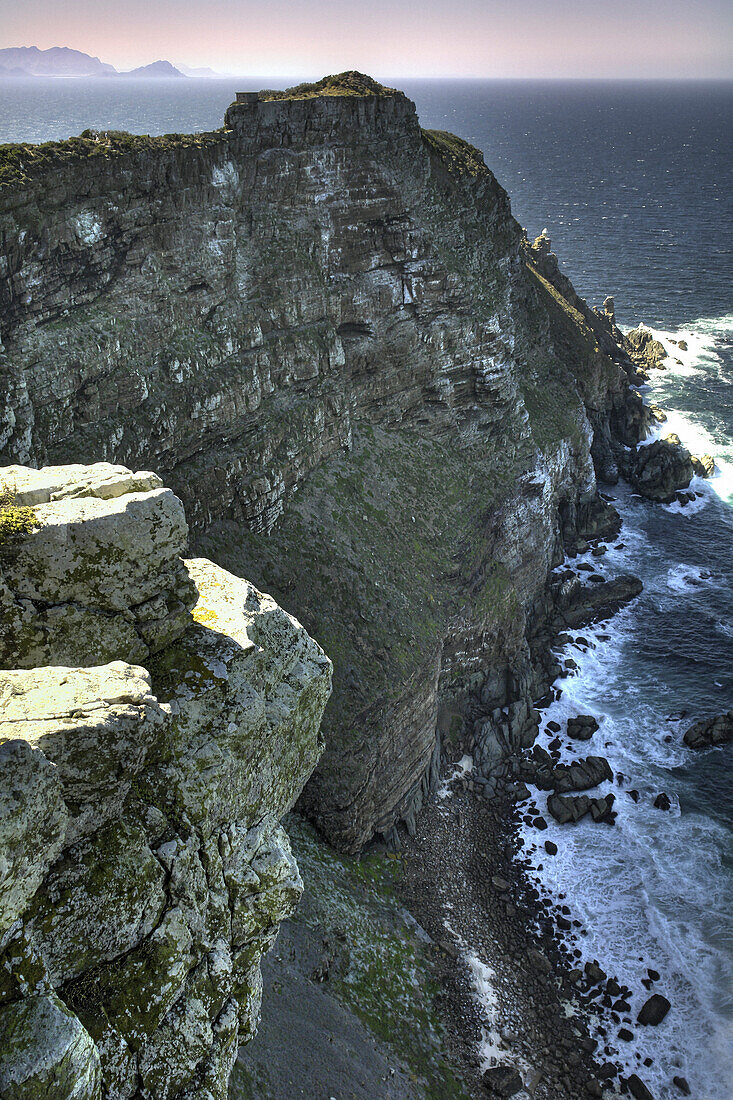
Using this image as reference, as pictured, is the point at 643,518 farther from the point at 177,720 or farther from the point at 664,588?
the point at 177,720

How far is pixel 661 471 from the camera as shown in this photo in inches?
2977

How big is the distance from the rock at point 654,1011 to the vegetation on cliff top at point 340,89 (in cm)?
5373

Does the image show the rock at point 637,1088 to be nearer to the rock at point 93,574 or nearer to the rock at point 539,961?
the rock at point 539,961

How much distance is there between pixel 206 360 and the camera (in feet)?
145

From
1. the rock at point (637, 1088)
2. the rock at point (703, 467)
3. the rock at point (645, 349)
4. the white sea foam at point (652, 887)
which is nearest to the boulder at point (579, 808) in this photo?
the white sea foam at point (652, 887)

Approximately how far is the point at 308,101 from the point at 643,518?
46.0 metres

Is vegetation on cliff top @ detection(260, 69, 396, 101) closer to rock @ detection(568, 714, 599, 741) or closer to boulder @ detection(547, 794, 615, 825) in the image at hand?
rock @ detection(568, 714, 599, 741)

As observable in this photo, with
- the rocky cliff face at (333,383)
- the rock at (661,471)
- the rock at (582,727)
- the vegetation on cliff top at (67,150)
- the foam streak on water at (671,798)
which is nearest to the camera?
the vegetation on cliff top at (67,150)

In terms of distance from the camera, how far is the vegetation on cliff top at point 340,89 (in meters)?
50.1

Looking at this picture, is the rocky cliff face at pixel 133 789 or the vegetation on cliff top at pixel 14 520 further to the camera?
the vegetation on cliff top at pixel 14 520

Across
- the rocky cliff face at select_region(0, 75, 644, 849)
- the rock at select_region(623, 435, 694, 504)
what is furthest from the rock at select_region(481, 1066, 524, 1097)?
the rock at select_region(623, 435, 694, 504)

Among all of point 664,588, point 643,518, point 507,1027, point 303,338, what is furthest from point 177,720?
point 643,518

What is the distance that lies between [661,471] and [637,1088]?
53.5 meters

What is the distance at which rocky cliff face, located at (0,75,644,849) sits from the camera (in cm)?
3797
